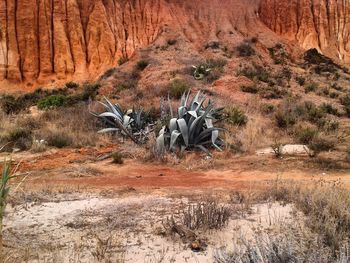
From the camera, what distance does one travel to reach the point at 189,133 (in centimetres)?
908

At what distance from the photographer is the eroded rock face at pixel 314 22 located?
86.0ft

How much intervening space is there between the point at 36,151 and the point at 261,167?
5.21 m

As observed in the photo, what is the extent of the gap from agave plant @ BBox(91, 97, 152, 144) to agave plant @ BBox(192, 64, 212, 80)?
7810 mm

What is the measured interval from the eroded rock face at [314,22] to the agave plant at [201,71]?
9.01m

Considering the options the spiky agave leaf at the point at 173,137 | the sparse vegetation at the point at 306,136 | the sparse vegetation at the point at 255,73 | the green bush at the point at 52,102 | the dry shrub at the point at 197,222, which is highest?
the dry shrub at the point at 197,222

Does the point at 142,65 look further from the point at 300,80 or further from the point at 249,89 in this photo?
the point at 300,80

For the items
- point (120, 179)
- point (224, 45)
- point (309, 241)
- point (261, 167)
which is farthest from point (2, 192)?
point (224, 45)

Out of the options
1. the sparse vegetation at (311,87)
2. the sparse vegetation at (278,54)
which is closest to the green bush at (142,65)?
the sparse vegetation at (278,54)

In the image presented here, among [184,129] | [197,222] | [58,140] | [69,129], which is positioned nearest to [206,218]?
[197,222]

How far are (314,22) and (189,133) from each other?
20.6 m

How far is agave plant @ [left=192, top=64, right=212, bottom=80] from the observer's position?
1867 cm

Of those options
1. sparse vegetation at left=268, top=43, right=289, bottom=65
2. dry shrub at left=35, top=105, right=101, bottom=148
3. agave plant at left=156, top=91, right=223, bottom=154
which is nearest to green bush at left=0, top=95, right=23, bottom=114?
dry shrub at left=35, top=105, right=101, bottom=148

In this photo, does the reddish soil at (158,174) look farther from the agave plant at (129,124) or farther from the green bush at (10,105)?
the green bush at (10,105)

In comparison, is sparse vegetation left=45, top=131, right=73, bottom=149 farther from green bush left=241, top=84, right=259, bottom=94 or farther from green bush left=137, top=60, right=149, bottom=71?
green bush left=137, top=60, right=149, bottom=71
